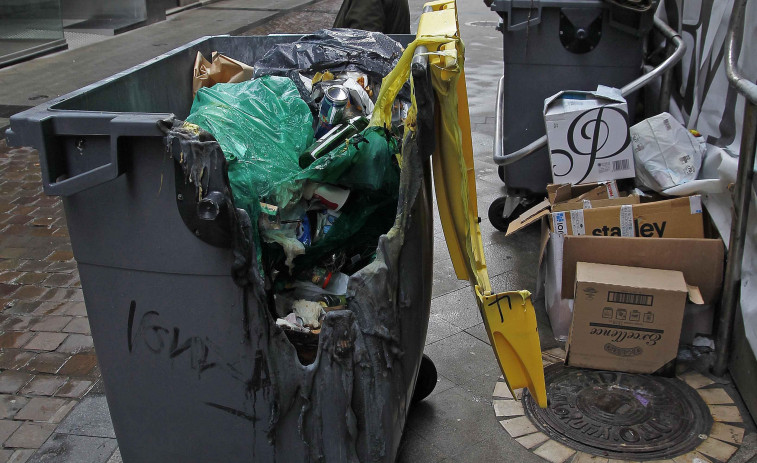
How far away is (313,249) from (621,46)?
112 inches

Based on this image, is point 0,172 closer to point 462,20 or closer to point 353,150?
point 353,150

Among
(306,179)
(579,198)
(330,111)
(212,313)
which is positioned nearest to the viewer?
(212,313)

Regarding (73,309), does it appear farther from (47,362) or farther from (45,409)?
(45,409)

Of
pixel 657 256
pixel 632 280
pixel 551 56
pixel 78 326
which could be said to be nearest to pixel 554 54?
pixel 551 56

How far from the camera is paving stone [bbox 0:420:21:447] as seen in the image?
10.2 ft

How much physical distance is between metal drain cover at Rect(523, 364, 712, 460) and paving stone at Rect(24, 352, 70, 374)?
225cm

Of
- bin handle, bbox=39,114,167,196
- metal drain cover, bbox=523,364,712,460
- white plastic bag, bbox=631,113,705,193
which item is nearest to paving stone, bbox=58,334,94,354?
bin handle, bbox=39,114,167,196

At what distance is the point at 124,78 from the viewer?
2.71 m

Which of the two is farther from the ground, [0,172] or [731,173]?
[731,173]

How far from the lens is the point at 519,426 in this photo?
316 cm

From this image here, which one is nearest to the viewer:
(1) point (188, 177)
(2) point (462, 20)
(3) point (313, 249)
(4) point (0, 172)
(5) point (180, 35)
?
(1) point (188, 177)

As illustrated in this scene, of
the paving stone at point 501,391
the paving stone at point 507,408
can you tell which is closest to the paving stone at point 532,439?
the paving stone at point 507,408

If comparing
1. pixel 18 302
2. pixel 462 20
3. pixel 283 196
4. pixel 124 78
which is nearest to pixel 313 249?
pixel 283 196

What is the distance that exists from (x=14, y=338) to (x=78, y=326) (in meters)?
0.31
